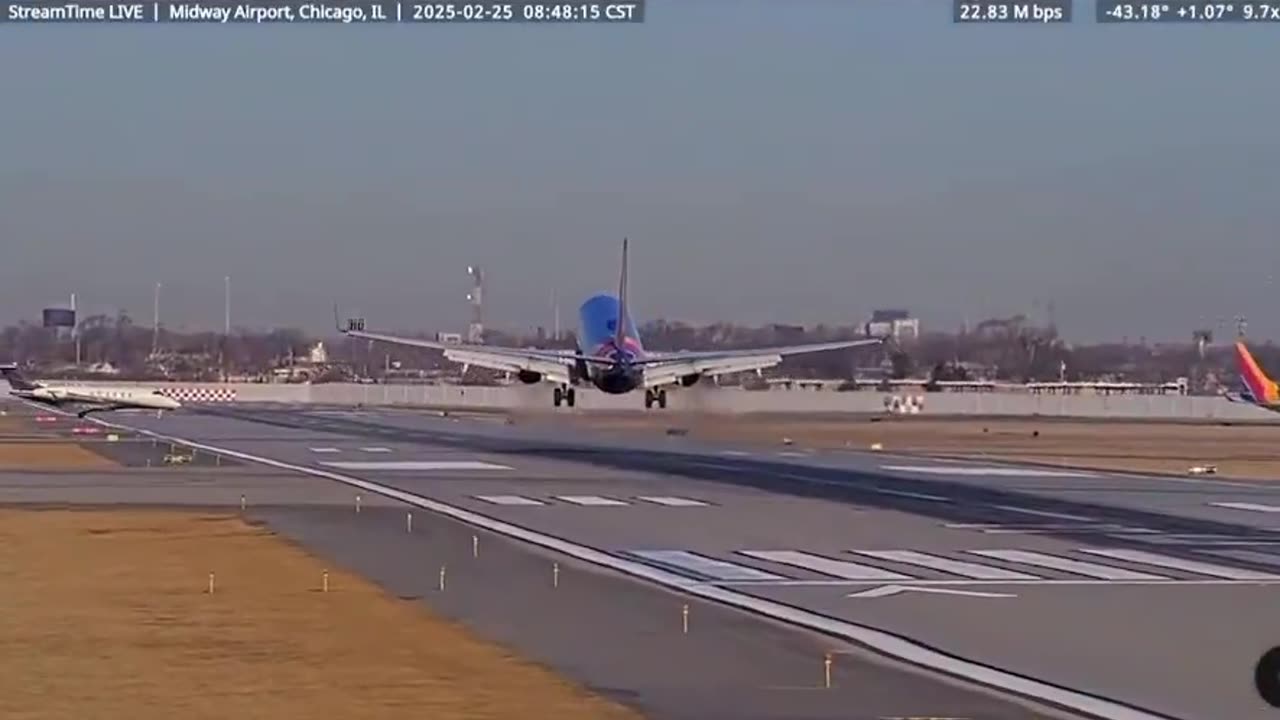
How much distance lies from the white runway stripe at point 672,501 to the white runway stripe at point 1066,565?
37.2ft

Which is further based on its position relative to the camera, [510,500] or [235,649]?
[510,500]

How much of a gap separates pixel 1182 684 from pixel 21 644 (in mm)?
10681

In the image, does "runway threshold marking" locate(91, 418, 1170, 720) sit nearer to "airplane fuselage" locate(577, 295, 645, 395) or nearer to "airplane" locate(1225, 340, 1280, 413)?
"airplane fuselage" locate(577, 295, 645, 395)

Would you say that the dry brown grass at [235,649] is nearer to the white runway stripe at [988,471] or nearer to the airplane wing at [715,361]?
the white runway stripe at [988,471]

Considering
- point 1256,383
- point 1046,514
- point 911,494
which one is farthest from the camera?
point 1256,383

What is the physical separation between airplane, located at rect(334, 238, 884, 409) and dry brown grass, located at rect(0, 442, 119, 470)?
67.3ft

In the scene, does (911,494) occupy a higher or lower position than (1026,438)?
higher

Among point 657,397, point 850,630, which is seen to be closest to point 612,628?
point 850,630

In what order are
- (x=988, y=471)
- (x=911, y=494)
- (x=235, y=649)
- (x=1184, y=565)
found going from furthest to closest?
(x=988, y=471), (x=911, y=494), (x=1184, y=565), (x=235, y=649)

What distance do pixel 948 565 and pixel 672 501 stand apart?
1458 cm

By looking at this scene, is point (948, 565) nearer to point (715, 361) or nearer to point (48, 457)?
point (48, 457)

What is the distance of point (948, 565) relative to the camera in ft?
91.8

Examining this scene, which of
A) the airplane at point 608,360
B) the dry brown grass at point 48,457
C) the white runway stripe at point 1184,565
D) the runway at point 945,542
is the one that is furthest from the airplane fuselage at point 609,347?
the white runway stripe at point 1184,565

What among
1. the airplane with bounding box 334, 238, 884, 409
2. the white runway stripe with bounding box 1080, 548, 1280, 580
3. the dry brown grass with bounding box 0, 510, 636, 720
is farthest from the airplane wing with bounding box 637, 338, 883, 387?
the dry brown grass with bounding box 0, 510, 636, 720
